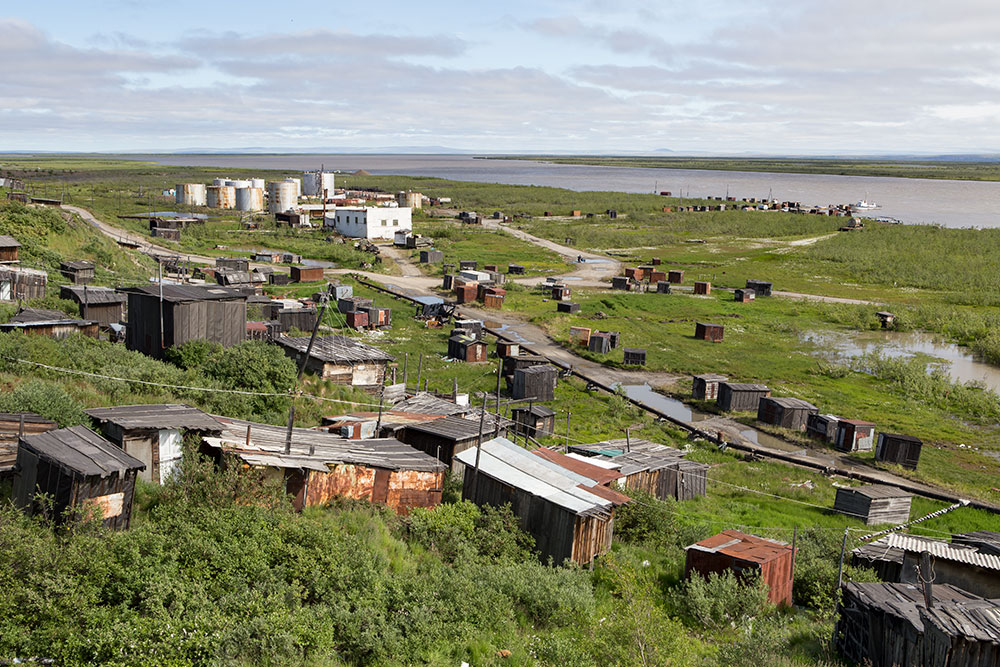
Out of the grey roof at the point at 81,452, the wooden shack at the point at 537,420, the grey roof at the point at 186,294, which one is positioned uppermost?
the grey roof at the point at 186,294

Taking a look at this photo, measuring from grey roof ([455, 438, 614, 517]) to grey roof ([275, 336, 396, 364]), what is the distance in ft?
40.2

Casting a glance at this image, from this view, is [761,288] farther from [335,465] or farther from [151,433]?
[151,433]

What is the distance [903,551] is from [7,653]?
17276 millimetres

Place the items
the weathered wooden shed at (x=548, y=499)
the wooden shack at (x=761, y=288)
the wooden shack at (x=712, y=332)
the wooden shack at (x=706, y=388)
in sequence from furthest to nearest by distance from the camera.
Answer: the wooden shack at (x=761, y=288) → the wooden shack at (x=712, y=332) → the wooden shack at (x=706, y=388) → the weathered wooden shed at (x=548, y=499)

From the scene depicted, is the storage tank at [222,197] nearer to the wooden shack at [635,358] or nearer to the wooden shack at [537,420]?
the wooden shack at [635,358]

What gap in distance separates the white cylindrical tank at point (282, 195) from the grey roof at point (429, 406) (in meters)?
83.9

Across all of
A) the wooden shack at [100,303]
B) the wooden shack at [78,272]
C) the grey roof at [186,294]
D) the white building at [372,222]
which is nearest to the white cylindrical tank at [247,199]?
the white building at [372,222]

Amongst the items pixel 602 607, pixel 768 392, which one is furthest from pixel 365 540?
pixel 768 392

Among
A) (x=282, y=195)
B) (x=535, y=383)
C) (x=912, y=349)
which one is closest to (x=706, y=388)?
(x=535, y=383)

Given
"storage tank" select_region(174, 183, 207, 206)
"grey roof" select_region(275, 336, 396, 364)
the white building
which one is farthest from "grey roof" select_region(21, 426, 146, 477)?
"storage tank" select_region(174, 183, 207, 206)

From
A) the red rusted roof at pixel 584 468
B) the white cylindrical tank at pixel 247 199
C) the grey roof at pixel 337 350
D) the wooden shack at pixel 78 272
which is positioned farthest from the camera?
the white cylindrical tank at pixel 247 199

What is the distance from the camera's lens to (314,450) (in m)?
15.6

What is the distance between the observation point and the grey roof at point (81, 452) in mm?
11555

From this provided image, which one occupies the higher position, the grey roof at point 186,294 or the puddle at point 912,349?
the grey roof at point 186,294
